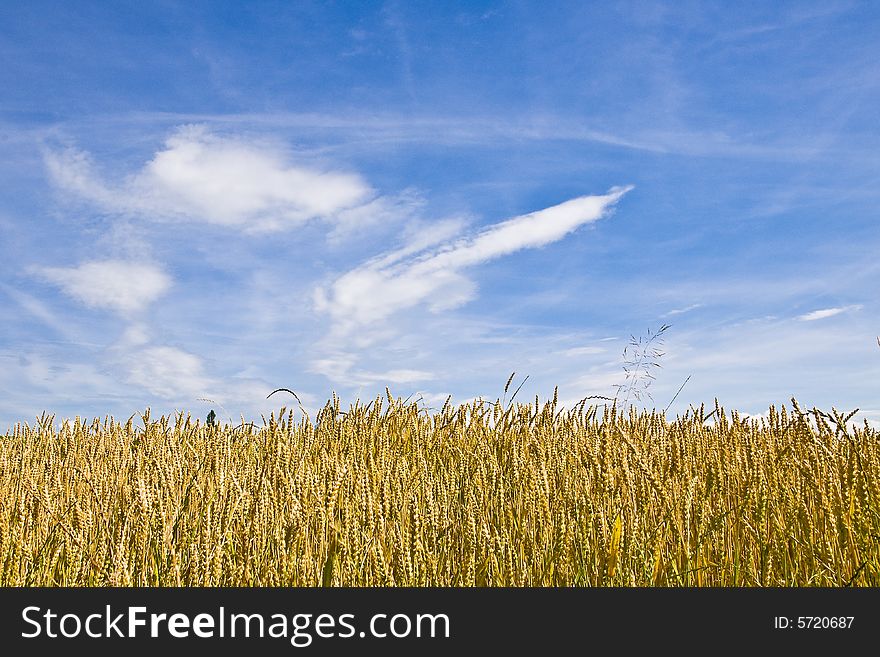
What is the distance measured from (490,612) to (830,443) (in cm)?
201

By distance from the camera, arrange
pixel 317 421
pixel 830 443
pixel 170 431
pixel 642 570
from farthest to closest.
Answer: pixel 170 431
pixel 317 421
pixel 830 443
pixel 642 570

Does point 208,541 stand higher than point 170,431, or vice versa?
point 170,431

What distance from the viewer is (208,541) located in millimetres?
2137

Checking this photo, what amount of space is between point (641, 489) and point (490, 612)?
3.42 ft

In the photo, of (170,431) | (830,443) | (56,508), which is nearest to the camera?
(830,443)

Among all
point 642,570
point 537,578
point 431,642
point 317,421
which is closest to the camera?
point 431,642

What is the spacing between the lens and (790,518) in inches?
110

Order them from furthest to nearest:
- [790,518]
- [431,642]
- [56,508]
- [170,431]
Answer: [170,431]
[56,508]
[790,518]
[431,642]

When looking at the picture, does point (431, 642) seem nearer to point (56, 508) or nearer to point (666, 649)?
point (666, 649)

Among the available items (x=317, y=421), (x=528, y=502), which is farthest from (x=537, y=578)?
(x=317, y=421)

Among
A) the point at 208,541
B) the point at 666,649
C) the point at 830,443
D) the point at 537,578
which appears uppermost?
the point at 830,443

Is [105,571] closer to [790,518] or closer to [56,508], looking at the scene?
[56,508]

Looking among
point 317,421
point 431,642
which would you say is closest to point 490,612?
point 431,642

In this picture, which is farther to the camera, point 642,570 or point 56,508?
point 56,508
